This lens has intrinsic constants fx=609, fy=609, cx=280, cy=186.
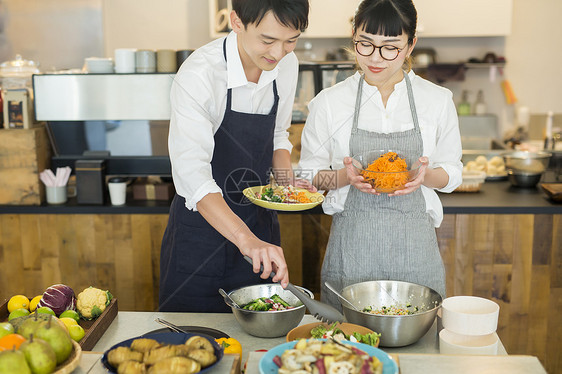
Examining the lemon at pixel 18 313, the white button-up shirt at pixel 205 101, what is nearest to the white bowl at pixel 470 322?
the white button-up shirt at pixel 205 101

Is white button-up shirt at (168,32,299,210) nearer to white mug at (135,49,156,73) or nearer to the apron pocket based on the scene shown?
the apron pocket

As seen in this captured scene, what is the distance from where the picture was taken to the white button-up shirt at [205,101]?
1.72m

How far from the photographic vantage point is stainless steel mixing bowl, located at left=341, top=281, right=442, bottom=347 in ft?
4.96

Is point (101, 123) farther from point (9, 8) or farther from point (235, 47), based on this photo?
point (235, 47)

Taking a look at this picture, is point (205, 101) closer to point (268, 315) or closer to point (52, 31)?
point (268, 315)

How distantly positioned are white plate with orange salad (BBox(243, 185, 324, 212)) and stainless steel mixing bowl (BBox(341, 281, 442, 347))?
1.12 ft

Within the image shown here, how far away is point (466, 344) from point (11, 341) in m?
1.05

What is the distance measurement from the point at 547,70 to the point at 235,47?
4.09 metres

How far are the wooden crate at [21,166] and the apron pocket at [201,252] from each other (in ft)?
4.09

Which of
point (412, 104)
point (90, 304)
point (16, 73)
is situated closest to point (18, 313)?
point (90, 304)

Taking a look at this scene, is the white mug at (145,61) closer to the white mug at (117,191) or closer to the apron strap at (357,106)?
the white mug at (117,191)

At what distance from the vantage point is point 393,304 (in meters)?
1.73

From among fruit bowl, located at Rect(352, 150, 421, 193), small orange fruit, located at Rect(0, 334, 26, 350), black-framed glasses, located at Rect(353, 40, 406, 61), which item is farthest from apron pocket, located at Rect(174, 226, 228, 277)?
small orange fruit, located at Rect(0, 334, 26, 350)

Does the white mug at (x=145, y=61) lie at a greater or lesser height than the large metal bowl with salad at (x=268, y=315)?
greater
